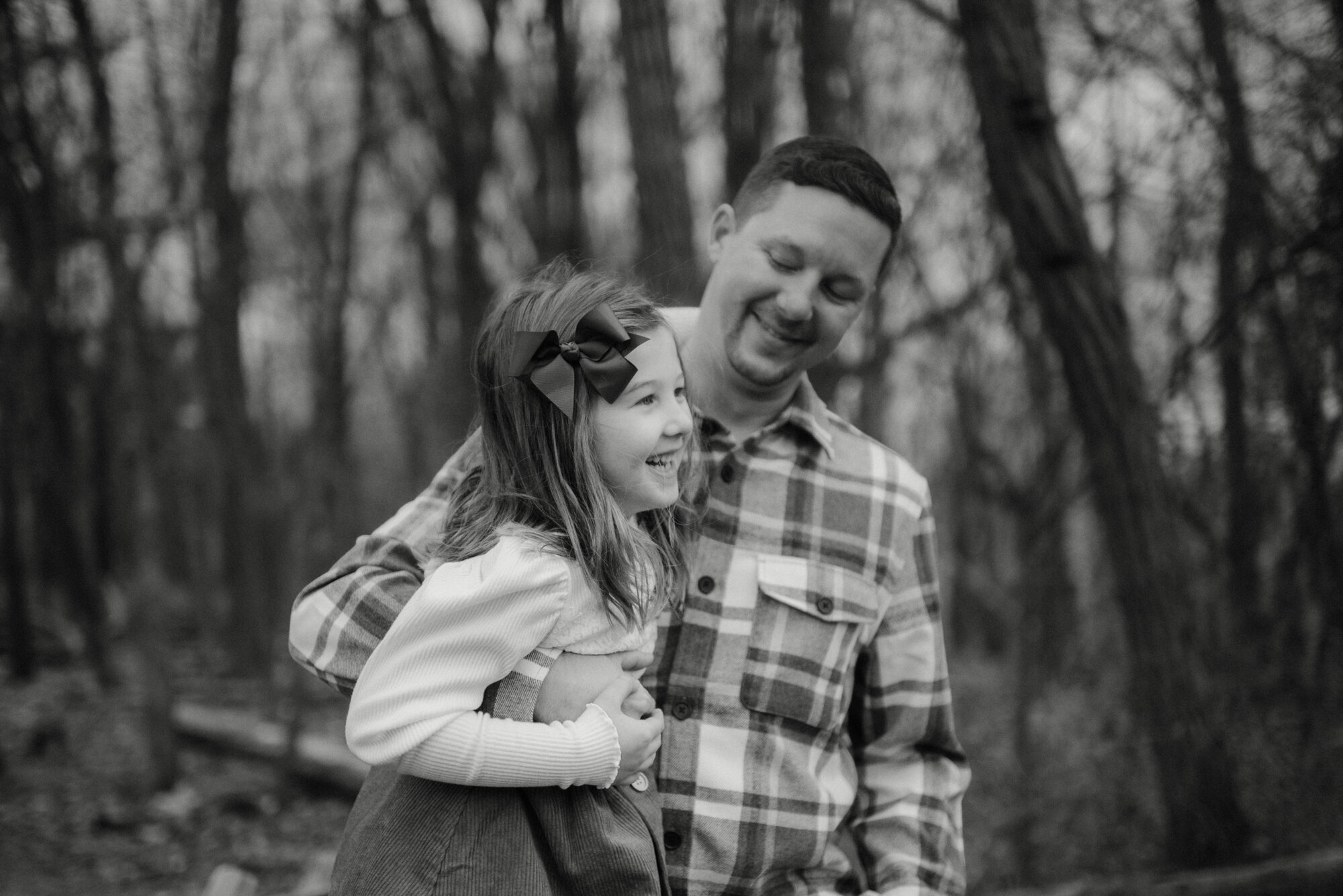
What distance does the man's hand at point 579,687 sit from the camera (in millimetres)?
1725

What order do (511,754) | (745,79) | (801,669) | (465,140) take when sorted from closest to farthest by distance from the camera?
(511,754) < (801,669) < (745,79) < (465,140)

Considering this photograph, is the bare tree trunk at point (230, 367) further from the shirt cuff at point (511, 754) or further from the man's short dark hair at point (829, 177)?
the shirt cuff at point (511, 754)

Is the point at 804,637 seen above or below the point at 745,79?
below

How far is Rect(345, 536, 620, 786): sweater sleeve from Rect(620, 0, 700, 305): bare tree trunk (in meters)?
2.29

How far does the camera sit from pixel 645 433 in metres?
1.75

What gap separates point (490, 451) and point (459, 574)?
0.28 meters

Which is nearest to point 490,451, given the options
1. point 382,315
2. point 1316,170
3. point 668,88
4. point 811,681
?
point 811,681

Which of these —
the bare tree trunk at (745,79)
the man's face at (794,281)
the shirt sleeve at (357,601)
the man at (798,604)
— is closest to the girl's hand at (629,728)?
the man at (798,604)

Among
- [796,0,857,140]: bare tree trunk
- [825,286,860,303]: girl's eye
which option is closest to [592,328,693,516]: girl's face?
[825,286,860,303]: girl's eye

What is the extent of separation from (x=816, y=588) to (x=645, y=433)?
0.55 metres

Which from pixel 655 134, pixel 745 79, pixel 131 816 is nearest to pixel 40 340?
pixel 131 816

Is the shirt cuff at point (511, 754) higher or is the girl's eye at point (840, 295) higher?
the girl's eye at point (840, 295)

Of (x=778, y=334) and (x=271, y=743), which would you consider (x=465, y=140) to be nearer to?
(x=271, y=743)

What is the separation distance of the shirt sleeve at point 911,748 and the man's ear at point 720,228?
69cm
